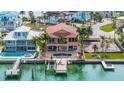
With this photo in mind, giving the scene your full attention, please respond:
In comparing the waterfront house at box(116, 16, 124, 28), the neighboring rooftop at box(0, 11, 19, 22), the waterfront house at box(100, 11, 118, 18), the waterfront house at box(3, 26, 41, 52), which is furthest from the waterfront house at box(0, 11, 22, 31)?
the waterfront house at box(116, 16, 124, 28)

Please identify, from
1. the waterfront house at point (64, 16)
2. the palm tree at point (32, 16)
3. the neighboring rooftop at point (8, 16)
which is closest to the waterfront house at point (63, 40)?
the waterfront house at point (64, 16)

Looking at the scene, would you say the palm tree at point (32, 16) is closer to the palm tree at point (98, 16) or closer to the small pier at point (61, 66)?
the small pier at point (61, 66)

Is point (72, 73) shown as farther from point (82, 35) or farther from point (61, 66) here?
point (82, 35)

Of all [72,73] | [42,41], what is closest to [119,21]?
[72,73]

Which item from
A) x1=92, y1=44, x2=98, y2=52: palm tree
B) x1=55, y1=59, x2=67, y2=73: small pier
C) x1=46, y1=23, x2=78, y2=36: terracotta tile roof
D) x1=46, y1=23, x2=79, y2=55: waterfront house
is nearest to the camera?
x1=55, y1=59, x2=67, y2=73: small pier

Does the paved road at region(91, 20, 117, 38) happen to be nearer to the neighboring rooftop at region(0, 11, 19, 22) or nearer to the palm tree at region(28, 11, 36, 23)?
the palm tree at region(28, 11, 36, 23)
